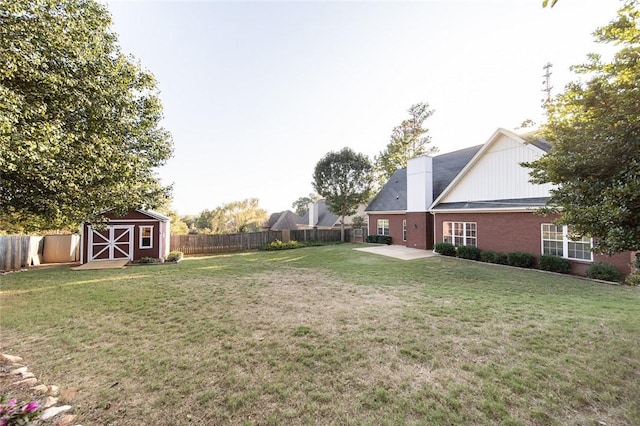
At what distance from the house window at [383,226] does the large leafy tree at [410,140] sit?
11762 millimetres

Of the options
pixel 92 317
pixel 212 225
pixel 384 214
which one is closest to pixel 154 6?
pixel 92 317

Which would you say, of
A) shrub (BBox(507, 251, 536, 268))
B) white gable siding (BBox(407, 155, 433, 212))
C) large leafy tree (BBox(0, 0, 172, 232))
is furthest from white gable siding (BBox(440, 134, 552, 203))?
large leafy tree (BBox(0, 0, 172, 232))

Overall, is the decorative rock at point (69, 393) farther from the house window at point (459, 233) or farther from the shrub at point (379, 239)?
the shrub at point (379, 239)

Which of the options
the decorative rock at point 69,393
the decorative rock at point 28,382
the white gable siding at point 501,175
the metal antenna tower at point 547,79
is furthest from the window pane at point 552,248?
the decorative rock at point 28,382

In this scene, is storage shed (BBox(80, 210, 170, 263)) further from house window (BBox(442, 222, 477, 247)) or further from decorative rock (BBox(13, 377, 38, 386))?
house window (BBox(442, 222, 477, 247))

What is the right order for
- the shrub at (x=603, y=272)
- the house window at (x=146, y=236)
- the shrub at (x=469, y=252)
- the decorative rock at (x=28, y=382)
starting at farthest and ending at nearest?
the house window at (x=146, y=236), the shrub at (x=469, y=252), the shrub at (x=603, y=272), the decorative rock at (x=28, y=382)

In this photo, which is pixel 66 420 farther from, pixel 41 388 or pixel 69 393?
pixel 41 388

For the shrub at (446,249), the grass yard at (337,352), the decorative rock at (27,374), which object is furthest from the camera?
the shrub at (446,249)

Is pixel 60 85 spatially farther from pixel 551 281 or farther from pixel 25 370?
pixel 551 281

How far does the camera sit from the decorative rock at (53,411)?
2769mm

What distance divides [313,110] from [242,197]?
65.0 feet

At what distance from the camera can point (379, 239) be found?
2155cm

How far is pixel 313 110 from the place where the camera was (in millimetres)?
17703

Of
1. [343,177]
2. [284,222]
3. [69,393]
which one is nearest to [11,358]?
[69,393]
